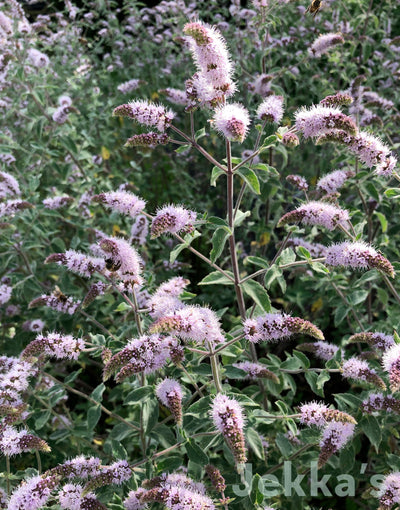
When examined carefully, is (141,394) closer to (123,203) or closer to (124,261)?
(124,261)

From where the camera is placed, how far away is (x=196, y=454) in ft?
5.15

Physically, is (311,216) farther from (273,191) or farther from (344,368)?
(273,191)

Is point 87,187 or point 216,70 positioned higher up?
point 216,70

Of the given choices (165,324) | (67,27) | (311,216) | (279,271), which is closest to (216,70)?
(311,216)

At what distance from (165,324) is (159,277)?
2098 mm

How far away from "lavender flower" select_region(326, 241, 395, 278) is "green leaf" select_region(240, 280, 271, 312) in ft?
0.85

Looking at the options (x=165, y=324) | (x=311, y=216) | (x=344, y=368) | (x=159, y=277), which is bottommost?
(x=159, y=277)

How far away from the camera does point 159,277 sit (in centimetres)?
347

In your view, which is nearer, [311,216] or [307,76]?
[311,216]

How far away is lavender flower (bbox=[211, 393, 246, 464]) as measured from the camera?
1.29 m

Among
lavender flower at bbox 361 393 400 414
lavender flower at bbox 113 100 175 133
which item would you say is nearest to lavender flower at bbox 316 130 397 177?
lavender flower at bbox 113 100 175 133

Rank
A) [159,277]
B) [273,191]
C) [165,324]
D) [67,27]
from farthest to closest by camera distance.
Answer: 1. [67,27]
2. [159,277]
3. [273,191]
4. [165,324]

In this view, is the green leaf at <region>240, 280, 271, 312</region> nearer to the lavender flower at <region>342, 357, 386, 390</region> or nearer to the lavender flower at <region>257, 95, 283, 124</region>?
the lavender flower at <region>342, 357, 386, 390</region>

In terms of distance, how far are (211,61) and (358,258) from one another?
0.79 metres
